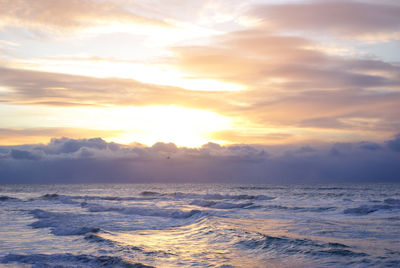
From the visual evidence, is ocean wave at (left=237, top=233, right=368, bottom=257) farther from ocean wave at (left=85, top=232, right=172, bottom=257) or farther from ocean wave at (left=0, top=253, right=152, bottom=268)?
ocean wave at (left=0, top=253, right=152, bottom=268)

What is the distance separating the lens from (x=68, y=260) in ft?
48.4

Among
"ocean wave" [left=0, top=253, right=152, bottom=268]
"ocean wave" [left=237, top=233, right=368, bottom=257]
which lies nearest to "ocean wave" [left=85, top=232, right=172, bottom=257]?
"ocean wave" [left=0, top=253, right=152, bottom=268]

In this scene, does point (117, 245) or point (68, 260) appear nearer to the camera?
point (68, 260)

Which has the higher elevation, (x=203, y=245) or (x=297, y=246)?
(x=297, y=246)

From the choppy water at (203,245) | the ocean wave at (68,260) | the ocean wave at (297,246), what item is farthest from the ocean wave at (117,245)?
the ocean wave at (297,246)

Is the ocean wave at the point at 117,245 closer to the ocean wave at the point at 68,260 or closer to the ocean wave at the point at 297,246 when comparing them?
the ocean wave at the point at 68,260

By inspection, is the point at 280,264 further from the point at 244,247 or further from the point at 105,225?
the point at 105,225

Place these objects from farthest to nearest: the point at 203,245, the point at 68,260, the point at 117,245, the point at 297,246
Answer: the point at 203,245 → the point at 117,245 → the point at 297,246 → the point at 68,260

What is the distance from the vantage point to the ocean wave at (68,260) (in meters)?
13.9

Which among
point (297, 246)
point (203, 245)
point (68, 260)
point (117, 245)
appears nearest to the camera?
point (68, 260)

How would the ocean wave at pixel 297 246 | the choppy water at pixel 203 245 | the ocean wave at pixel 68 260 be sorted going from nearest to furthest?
the ocean wave at pixel 68 260, the choppy water at pixel 203 245, the ocean wave at pixel 297 246

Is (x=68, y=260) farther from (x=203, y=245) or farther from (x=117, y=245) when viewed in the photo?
(x=203, y=245)

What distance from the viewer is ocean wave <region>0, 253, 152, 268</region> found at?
45.7 ft

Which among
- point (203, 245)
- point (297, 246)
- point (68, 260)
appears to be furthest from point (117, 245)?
point (297, 246)
